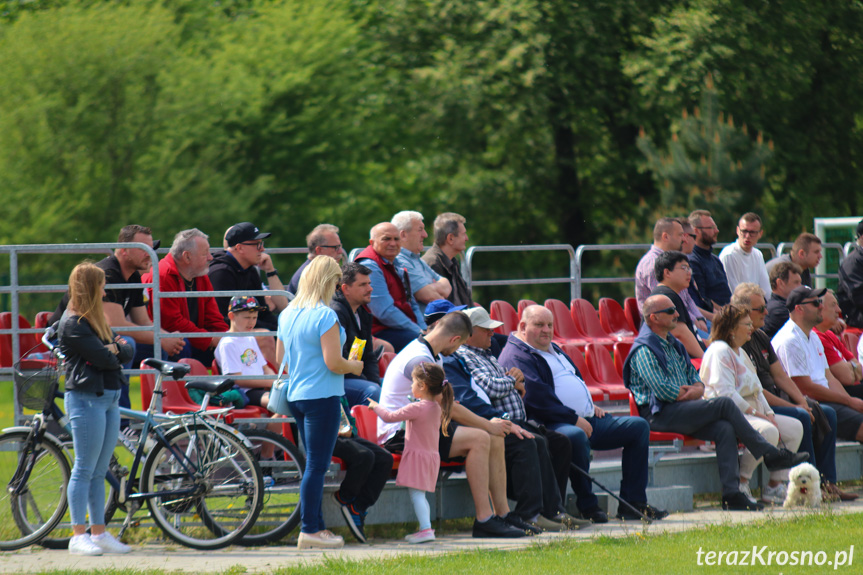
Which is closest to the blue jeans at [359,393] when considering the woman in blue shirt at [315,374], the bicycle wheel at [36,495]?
the woman in blue shirt at [315,374]

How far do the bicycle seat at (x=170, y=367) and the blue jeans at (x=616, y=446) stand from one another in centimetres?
266

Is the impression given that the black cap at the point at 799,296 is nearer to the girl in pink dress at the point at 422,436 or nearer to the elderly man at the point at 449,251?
the elderly man at the point at 449,251

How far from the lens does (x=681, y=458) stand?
365 inches

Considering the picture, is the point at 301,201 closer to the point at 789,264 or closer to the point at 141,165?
the point at 141,165

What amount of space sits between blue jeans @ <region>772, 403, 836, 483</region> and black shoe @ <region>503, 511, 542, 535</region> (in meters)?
2.87

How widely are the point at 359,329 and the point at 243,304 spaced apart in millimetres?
815

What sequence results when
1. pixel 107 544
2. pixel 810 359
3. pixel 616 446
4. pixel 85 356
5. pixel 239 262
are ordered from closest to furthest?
pixel 85 356 < pixel 107 544 < pixel 616 446 < pixel 239 262 < pixel 810 359

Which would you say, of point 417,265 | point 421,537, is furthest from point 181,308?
point 421,537

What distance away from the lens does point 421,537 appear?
297 inches

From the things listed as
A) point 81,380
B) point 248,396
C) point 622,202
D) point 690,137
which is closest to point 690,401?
point 248,396

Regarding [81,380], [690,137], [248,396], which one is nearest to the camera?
[81,380]

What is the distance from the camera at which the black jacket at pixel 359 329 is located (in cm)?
795

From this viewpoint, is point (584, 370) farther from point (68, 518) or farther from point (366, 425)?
point (68, 518)

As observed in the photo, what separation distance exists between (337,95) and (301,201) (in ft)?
9.48
